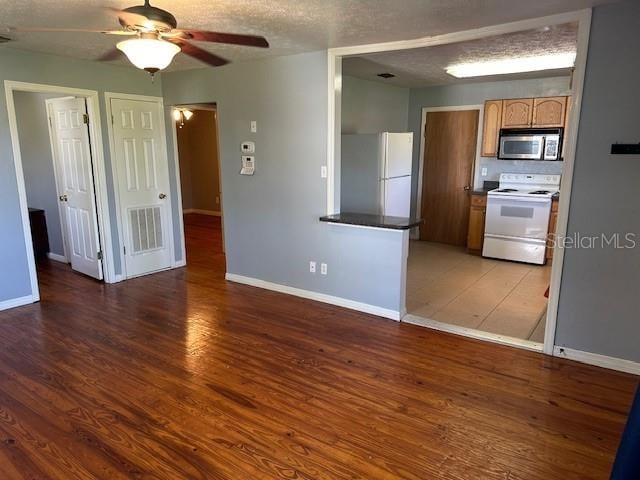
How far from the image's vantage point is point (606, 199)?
110 inches

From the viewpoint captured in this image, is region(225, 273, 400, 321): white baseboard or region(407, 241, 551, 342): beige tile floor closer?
region(407, 241, 551, 342): beige tile floor

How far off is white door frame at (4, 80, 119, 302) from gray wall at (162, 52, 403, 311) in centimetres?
95

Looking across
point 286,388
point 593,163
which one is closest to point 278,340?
point 286,388

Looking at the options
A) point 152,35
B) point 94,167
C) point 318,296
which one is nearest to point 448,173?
point 318,296

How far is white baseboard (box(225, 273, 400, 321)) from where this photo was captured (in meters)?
3.88

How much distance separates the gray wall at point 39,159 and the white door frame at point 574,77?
3.56 meters

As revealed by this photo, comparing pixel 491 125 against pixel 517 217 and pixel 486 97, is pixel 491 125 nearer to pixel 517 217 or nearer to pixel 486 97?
pixel 486 97

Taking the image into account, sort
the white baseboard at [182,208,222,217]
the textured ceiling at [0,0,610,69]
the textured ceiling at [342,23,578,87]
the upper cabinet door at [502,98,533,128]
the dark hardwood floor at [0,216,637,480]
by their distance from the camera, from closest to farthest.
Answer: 1. the dark hardwood floor at [0,216,637,480]
2. the textured ceiling at [0,0,610,69]
3. the textured ceiling at [342,23,578,87]
4. the upper cabinet door at [502,98,533,128]
5. the white baseboard at [182,208,222,217]

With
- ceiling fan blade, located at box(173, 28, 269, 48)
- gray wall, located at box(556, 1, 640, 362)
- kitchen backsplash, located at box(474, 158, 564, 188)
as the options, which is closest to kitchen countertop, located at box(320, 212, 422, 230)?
gray wall, located at box(556, 1, 640, 362)

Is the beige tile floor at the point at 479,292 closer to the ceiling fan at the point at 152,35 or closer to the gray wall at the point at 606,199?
the gray wall at the point at 606,199

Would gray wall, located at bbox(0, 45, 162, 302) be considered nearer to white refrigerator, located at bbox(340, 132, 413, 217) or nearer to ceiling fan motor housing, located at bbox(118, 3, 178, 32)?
ceiling fan motor housing, located at bbox(118, 3, 178, 32)

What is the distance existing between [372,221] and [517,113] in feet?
10.3

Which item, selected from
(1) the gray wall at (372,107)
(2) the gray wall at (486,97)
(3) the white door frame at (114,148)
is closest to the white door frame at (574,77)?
(1) the gray wall at (372,107)
